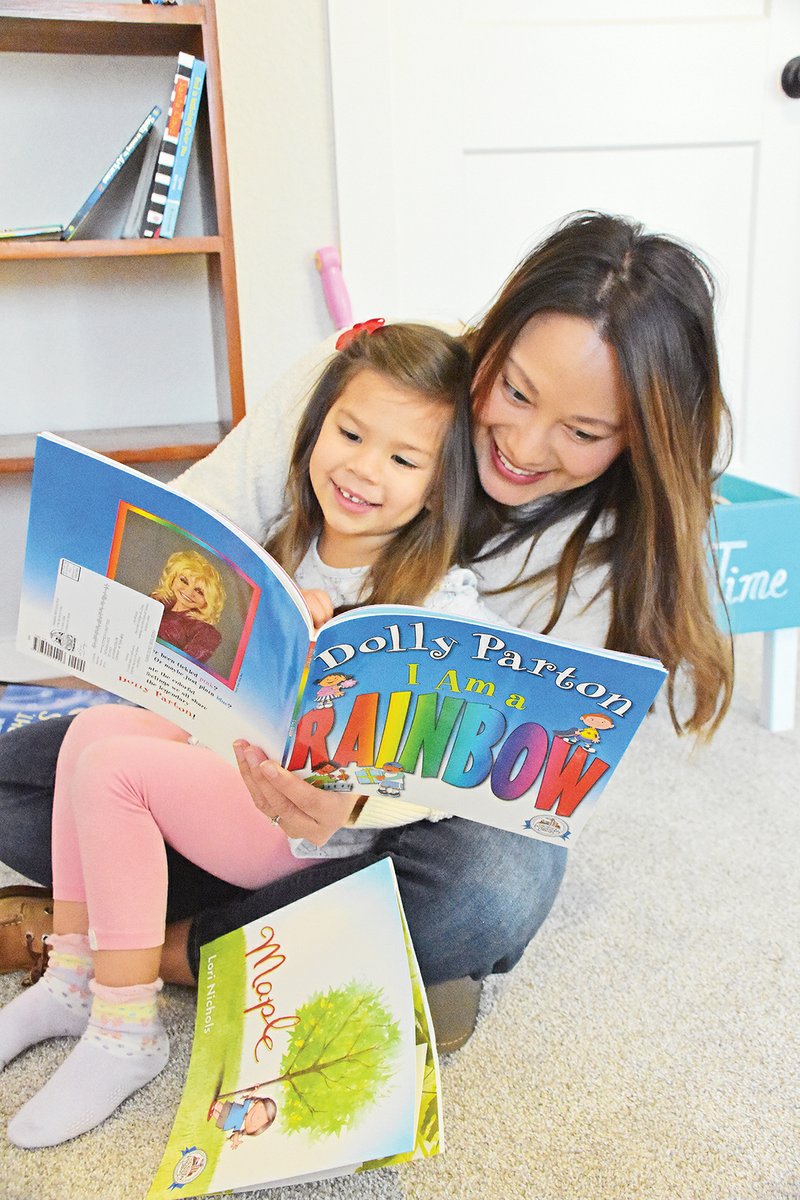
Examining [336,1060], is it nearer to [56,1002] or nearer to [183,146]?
[56,1002]

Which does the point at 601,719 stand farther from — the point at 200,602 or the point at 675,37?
the point at 675,37

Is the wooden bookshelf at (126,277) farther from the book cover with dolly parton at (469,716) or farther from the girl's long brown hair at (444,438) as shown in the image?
the book cover with dolly parton at (469,716)

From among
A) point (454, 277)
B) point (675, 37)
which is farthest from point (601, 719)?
point (675, 37)

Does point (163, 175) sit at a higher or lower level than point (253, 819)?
higher

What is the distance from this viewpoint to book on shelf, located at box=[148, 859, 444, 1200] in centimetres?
68

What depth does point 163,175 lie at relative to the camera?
4.73 ft

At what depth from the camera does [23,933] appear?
37.3 inches

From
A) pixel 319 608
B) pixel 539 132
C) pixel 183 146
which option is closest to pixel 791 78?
pixel 539 132

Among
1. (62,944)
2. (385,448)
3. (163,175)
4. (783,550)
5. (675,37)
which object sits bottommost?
(62,944)

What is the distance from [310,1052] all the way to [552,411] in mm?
527

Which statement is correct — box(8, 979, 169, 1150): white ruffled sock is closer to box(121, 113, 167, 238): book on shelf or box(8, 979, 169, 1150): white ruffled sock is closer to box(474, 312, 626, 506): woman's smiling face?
box(474, 312, 626, 506): woman's smiling face

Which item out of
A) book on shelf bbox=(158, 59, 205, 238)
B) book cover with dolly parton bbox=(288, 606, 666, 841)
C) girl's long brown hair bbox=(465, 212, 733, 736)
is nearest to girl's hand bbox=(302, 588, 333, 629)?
book cover with dolly parton bbox=(288, 606, 666, 841)

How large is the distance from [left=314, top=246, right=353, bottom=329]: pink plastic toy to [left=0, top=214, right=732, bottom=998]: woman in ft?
2.47

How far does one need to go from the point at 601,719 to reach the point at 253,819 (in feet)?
1.12
